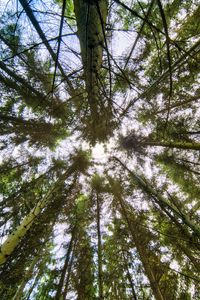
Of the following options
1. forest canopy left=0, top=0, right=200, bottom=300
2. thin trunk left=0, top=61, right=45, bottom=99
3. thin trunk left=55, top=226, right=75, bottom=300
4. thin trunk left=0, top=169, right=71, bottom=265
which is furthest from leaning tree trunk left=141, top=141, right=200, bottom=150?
thin trunk left=55, top=226, right=75, bottom=300

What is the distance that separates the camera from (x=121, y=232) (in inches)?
281

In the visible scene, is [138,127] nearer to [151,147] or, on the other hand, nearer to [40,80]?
[151,147]

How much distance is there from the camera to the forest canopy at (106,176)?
514cm

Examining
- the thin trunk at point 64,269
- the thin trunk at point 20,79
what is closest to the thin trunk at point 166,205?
the thin trunk at point 64,269

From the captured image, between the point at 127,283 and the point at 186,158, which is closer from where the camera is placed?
the point at 127,283

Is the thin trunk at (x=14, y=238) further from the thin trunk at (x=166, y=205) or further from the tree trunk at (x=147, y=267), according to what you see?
the thin trunk at (x=166, y=205)

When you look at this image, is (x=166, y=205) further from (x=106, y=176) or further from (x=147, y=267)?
(x=106, y=176)

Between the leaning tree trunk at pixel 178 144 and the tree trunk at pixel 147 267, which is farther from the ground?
the leaning tree trunk at pixel 178 144

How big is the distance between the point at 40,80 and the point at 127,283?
685cm

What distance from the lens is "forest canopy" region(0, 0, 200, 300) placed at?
5137mm

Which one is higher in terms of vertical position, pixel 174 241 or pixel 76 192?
pixel 76 192

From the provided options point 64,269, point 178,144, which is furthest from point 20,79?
point 64,269

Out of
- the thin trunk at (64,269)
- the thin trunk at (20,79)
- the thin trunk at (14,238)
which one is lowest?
the thin trunk at (14,238)

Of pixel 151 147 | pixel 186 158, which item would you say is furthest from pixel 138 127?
pixel 186 158
